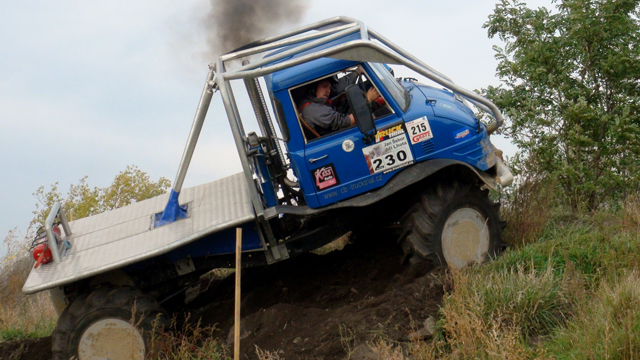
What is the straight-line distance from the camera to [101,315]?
554cm

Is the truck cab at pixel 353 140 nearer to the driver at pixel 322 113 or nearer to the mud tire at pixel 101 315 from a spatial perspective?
the driver at pixel 322 113

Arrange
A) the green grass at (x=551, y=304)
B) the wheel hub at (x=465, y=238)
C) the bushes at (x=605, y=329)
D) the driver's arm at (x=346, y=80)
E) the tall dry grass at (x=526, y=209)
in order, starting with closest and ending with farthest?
the bushes at (x=605, y=329)
the green grass at (x=551, y=304)
the driver's arm at (x=346, y=80)
the wheel hub at (x=465, y=238)
the tall dry grass at (x=526, y=209)

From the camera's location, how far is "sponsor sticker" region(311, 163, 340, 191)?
5.68 metres

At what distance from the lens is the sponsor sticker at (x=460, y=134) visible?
19.1 feet

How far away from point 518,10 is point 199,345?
24.2ft

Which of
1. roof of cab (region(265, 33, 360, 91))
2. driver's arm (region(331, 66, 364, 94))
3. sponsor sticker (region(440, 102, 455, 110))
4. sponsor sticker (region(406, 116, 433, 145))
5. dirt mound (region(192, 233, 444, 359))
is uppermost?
roof of cab (region(265, 33, 360, 91))

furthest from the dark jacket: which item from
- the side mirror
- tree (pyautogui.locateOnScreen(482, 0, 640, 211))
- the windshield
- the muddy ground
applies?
tree (pyautogui.locateOnScreen(482, 0, 640, 211))

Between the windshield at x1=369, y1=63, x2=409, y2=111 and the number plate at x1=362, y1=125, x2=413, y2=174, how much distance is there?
29cm

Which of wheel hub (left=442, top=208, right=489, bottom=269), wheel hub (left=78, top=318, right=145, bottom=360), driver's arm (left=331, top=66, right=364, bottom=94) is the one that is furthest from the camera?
wheel hub (left=442, top=208, right=489, bottom=269)

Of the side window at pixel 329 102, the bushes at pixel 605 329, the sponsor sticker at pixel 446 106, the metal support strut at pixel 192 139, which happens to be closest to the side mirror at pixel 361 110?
the side window at pixel 329 102

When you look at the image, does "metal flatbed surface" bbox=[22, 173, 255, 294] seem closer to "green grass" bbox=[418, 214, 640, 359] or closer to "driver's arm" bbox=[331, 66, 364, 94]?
"driver's arm" bbox=[331, 66, 364, 94]

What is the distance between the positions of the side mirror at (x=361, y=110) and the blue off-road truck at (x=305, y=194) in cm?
1

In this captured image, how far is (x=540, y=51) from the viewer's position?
874cm

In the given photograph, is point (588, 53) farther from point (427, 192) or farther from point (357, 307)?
point (357, 307)
